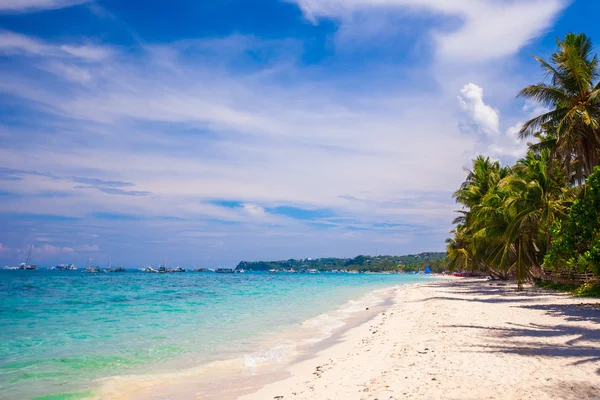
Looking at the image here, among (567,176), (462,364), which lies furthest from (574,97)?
(462,364)

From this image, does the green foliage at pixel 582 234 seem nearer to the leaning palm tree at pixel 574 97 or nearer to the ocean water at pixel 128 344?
the leaning palm tree at pixel 574 97

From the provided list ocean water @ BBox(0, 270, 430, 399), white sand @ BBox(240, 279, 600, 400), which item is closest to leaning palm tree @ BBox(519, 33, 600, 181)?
white sand @ BBox(240, 279, 600, 400)

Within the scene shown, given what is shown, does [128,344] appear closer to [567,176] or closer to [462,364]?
[462,364]

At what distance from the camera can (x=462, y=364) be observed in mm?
6551

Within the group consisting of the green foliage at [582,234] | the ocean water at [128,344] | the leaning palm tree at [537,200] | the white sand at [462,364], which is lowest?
the ocean water at [128,344]

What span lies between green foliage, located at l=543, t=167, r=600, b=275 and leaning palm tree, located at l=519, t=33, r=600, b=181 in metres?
2.11

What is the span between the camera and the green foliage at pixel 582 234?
43.0ft

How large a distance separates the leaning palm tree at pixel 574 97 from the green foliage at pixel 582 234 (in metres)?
2.11

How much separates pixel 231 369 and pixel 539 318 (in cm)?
945

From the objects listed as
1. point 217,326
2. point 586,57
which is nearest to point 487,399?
point 217,326

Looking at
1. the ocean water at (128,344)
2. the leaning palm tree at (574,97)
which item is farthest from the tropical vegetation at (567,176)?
the ocean water at (128,344)

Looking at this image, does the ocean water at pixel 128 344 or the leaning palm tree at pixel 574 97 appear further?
the leaning palm tree at pixel 574 97

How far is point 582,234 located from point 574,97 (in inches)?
236

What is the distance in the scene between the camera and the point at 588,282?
18578 mm
